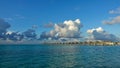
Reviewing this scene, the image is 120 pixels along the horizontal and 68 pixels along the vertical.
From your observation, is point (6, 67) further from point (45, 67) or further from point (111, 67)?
point (111, 67)

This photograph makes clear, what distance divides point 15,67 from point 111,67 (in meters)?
27.9

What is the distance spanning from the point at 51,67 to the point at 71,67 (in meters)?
6.04

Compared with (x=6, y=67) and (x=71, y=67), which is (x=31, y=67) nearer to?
(x=6, y=67)

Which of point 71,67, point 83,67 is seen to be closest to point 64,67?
point 71,67

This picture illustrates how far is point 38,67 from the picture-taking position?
5481cm

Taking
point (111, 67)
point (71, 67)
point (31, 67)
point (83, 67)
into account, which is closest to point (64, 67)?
point (71, 67)

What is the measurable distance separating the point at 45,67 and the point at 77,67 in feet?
31.2

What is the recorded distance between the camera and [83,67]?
2173 inches

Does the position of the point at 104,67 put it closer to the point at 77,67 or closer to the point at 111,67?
the point at 111,67

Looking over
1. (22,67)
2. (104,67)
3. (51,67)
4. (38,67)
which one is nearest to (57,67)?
(51,67)

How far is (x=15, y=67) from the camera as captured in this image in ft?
178

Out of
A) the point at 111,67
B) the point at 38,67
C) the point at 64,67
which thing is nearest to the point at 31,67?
the point at 38,67

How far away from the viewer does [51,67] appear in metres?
54.7

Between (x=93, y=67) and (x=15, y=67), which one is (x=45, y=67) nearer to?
(x=15, y=67)
